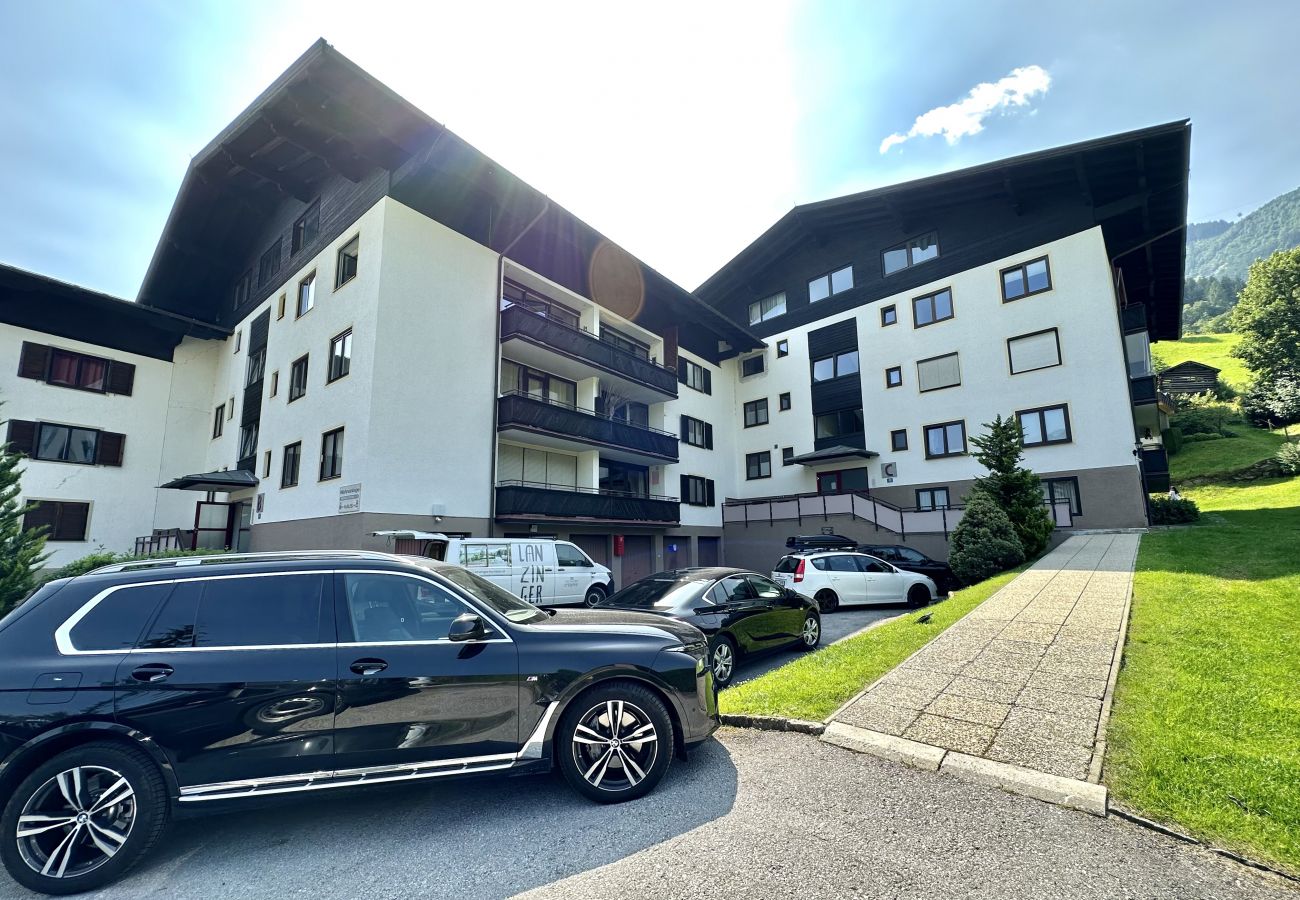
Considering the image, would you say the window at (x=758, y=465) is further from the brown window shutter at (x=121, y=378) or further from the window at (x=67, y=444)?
the window at (x=67, y=444)

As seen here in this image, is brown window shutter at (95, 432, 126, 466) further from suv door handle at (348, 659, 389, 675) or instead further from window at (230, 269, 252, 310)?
suv door handle at (348, 659, 389, 675)

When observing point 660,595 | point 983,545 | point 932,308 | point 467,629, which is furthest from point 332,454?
point 932,308

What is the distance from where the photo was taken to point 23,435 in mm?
19828

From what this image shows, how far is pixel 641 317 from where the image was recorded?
2462cm

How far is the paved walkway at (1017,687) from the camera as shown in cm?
425

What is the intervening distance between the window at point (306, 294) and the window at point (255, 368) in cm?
362

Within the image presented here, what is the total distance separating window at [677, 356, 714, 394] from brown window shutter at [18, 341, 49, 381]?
2479cm

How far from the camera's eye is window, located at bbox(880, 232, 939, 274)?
2525 cm

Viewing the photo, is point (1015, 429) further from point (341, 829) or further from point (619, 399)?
point (341, 829)

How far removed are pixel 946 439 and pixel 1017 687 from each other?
808 inches

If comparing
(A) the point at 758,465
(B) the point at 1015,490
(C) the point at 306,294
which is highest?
(C) the point at 306,294

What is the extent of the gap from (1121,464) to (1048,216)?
10168mm

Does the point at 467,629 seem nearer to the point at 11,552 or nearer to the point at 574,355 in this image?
the point at 11,552

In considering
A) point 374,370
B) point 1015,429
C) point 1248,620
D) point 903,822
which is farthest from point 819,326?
point 903,822
